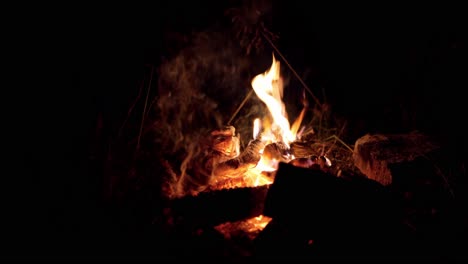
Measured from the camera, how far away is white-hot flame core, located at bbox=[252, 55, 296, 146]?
3814 millimetres

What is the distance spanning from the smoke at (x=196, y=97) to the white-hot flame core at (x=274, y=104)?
686mm

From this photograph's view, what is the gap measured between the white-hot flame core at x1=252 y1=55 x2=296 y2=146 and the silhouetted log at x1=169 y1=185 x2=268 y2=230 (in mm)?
931

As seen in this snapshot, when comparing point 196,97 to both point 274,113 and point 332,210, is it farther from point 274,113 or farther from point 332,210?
point 332,210

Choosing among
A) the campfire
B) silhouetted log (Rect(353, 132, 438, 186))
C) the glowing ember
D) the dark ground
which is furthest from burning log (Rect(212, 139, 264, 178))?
silhouetted log (Rect(353, 132, 438, 186))

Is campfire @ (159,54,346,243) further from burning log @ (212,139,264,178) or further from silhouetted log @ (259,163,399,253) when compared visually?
silhouetted log @ (259,163,399,253)

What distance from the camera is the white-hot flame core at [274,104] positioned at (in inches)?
150

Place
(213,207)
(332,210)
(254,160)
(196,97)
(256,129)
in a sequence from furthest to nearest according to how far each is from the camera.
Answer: (196,97)
(256,129)
(254,160)
(213,207)
(332,210)

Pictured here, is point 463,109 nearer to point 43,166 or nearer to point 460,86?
point 460,86

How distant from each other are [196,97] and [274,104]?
118cm

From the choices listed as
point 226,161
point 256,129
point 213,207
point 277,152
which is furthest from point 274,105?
point 213,207

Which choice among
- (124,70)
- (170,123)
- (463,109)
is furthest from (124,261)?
(463,109)

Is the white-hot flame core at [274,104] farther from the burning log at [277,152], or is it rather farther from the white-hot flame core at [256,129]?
the burning log at [277,152]

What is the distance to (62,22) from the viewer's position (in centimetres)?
320

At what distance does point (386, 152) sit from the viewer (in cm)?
338
